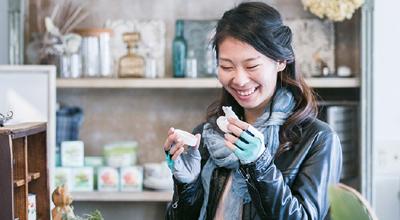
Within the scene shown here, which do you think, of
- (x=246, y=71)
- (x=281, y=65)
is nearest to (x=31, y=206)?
(x=246, y=71)

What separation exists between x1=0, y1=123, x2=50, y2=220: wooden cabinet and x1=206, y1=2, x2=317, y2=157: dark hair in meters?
0.63

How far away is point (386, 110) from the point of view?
199cm

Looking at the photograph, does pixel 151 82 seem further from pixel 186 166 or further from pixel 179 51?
pixel 186 166

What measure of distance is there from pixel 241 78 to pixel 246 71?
29mm

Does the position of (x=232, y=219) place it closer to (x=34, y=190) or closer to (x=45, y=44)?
(x=34, y=190)

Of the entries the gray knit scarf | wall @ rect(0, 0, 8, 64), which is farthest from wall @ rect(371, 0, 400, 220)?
wall @ rect(0, 0, 8, 64)

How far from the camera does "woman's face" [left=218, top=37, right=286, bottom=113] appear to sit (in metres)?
1.13

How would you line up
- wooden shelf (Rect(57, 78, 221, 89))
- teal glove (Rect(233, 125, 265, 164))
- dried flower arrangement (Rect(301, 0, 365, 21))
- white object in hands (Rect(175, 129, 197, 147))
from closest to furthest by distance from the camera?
teal glove (Rect(233, 125, 265, 164)) → white object in hands (Rect(175, 129, 197, 147)) → dried flower arrangement (Rect(301, 0, 365, 21)) → wooden shelf (Rect(57, 78, 221, 89))

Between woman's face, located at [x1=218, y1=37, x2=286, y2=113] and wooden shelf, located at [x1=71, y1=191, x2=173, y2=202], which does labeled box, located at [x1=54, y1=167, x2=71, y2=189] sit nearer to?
wooden shelf, located at [x1=71, y1=191, x2=173, y2=202]

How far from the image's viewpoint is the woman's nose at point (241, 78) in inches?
44.7

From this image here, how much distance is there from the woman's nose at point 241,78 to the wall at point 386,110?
44.5 inches

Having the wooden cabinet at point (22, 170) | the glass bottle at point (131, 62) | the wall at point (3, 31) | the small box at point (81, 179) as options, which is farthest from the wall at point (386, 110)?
the wall at point (3, 31)

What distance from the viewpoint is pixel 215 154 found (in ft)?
4.19

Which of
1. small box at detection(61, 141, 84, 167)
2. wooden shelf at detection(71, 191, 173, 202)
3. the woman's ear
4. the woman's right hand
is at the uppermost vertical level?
the woman's ear
